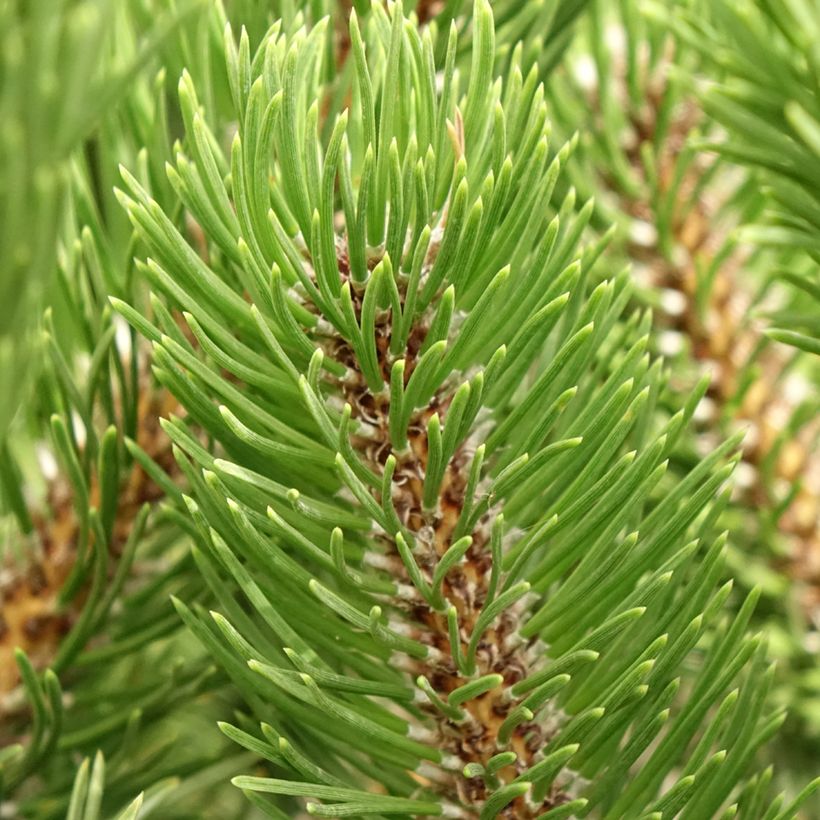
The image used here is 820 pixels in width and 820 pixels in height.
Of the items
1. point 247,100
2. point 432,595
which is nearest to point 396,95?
point 247,100

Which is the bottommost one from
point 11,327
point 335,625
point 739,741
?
point 739,741

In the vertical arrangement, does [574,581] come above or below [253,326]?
below

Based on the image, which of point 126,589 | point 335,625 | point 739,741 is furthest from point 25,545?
point 739,741

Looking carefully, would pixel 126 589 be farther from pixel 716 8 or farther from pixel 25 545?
pixel 716 8

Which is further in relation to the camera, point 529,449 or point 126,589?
point 126,589

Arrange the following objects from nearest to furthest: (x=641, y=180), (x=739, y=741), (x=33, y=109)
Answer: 1. (x=33, y=109)
2. (x=739, y=741)
3. (x=641, y=180)

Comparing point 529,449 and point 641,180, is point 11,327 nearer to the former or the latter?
point 529,449

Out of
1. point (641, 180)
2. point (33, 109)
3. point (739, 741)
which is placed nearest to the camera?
point (33, 109)
